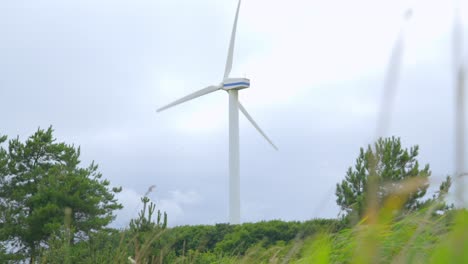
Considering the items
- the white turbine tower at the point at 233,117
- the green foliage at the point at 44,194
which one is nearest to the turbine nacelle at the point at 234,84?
the white turbine tower at the point at 233,117

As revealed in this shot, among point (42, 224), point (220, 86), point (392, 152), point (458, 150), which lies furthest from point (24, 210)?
point (458, 150)

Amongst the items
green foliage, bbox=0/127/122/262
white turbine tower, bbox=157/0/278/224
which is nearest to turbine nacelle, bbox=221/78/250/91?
white turbine tower, bbox=157/0/278/224

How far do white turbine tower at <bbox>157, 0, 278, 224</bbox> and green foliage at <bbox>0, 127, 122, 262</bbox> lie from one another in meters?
5.82

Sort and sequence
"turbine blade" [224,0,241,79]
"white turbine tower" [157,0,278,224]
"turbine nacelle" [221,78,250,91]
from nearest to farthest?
"turbine blade" [224,0,241,79] < "white turbine tower" [157,0,278,224] < "turbine nacelle" [221,78,250,91]

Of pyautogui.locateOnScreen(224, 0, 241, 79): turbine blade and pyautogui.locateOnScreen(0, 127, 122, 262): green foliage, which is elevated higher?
pyautogui.locateOnScreen(224, 0, 241, 79): turbine blade

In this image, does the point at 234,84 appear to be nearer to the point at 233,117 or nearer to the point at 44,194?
the point at 233,117

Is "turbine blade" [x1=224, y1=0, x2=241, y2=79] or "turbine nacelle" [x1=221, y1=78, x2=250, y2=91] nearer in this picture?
"turbine blade" [x1=224, y1=0, x2=241, y2=79]

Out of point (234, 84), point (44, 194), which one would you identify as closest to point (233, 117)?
point (234, 84)

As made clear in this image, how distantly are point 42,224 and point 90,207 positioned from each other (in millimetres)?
2447

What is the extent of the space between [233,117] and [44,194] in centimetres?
1005

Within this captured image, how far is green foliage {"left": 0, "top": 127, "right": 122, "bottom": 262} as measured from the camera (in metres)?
35.5

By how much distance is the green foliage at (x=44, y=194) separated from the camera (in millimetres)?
35500

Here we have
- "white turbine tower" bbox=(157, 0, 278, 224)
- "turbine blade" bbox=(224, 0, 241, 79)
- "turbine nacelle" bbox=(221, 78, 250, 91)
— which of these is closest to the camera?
"turbine blade" bbox=(224, 0, 241, 79)

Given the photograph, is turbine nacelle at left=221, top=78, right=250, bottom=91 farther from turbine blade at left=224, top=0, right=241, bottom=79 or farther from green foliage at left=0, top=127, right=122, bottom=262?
green foliage at left=0, top=127, right=122, bottom=262
